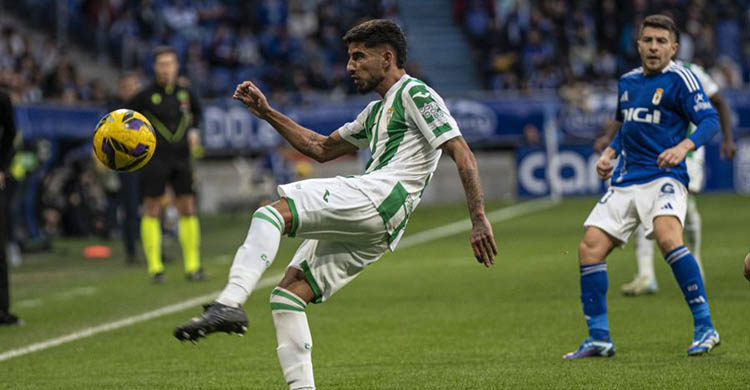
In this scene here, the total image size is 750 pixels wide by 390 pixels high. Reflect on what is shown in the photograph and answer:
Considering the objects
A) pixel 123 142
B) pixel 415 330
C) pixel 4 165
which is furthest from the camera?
pixel 4 165

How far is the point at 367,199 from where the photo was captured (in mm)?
5691

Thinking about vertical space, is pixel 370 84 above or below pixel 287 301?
above

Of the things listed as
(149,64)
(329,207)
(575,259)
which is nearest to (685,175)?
(329,207)

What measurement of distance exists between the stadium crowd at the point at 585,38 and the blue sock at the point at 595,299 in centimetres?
2208

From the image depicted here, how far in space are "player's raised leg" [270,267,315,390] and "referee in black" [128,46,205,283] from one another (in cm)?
737

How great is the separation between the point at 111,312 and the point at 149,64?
62.6 ft

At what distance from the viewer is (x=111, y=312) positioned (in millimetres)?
10703

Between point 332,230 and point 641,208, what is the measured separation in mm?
2684

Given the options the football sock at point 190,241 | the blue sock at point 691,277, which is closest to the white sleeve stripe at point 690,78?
the blue sock at point 691,277

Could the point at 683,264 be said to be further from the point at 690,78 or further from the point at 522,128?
the point at 522,128

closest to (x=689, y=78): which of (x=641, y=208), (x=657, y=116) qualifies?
(x=657, y=116)

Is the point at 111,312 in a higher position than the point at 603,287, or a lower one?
lower

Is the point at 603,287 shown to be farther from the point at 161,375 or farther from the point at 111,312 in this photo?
the point at 111,312

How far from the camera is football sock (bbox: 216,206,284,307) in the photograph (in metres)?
5.27
